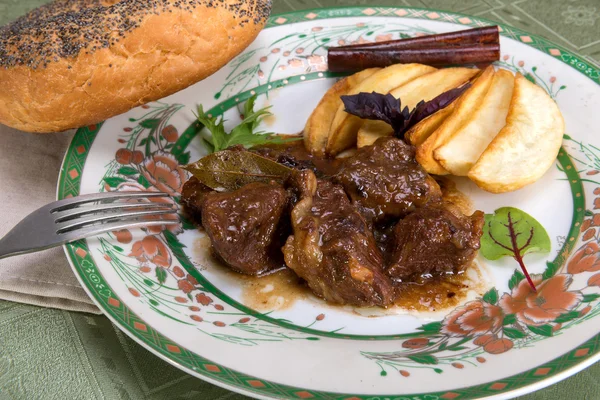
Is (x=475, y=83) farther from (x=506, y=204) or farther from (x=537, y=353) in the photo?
(x=537, y=353)

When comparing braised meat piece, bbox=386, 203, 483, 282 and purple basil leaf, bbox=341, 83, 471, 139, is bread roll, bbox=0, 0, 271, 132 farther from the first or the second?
braised meat piece, bbox=386, 203, 483, 282

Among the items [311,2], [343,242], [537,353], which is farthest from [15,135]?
[537,353]

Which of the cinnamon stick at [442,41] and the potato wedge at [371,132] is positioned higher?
the cinnamon stick at [442,41]

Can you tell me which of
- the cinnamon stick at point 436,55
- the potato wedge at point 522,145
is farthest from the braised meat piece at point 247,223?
the cinnamon stick at point 436,55

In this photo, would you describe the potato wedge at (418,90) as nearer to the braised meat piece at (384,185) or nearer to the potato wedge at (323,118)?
the potato wedge at (323,118)

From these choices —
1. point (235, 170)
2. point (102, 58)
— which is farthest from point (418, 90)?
point (102, 58)

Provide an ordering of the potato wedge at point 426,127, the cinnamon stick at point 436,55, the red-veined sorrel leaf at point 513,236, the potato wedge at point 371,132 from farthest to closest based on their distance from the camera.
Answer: the cinnamon stick at point 436,55 → the potato wedge at point 371,132 → the potato wedge at point 426,127 → the red-veined sorrel leaf at point 513,236

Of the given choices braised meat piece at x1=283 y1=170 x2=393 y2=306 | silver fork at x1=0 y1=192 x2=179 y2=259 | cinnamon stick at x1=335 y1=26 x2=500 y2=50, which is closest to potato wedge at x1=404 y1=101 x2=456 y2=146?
braised meat piece at x1=283 y1=170 x2=393 y2=306
